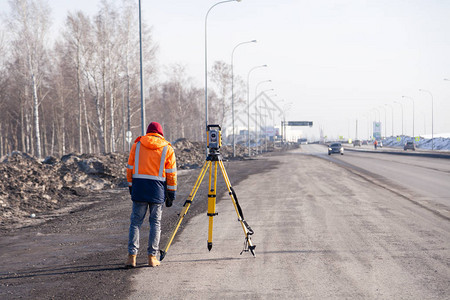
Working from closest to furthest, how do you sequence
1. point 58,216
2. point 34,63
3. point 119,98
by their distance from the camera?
point 58,216 < point 34,63 < point 119,98

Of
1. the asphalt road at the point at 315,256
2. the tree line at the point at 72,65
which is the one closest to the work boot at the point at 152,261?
the asphalt road at the point at 315,256

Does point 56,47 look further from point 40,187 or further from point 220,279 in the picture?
point 220,279

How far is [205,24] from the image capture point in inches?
1325

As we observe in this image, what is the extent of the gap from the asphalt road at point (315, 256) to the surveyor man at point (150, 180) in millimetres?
377

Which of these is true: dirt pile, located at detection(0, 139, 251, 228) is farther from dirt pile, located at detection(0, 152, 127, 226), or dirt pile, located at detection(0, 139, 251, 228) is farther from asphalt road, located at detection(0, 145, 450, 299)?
asphalt road, located at detection(0, 145, 450, 299)

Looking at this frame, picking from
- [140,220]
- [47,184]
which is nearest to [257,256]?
[140,220]

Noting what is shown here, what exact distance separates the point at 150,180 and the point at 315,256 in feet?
8.37

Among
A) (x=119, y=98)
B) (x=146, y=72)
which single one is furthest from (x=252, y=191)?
(x=119, y=98)

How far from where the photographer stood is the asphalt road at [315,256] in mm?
5074

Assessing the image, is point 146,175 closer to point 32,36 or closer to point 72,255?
point 72,255

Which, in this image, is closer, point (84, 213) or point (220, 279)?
point (220, 279)

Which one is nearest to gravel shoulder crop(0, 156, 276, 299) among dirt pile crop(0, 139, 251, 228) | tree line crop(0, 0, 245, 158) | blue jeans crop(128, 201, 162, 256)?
blue jeans crop(128, 201, 162, 256)

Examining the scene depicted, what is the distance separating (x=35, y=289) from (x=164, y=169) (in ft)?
6.90

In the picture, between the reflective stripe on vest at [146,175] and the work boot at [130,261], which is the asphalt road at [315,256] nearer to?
the work boot at [130,261]
